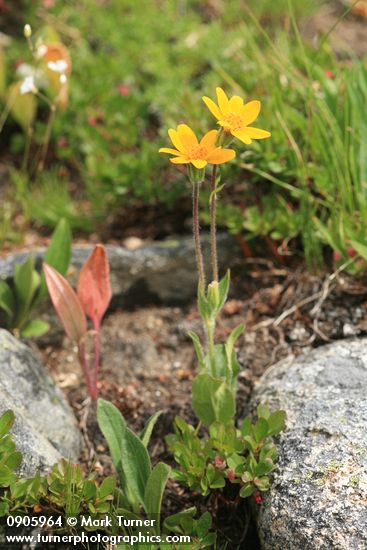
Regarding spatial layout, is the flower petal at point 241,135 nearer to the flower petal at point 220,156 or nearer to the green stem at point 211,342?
the flower petal at point 220,156

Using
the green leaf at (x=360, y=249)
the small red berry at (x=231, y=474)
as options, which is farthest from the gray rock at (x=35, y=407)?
the green leaf at (x=360, y=249)

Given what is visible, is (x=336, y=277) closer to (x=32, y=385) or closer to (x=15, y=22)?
(x=32, y=385)

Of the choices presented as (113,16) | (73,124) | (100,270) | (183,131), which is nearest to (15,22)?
(113,16)

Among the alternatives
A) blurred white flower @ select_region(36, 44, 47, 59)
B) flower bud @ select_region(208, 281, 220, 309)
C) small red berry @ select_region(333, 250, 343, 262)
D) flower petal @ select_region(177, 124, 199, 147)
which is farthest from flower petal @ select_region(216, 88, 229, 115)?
blurred white flower @ select_region(36, 44, 47, 59)


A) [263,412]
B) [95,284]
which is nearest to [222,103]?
[95,284]

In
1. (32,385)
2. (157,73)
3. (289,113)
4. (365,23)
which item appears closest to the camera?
(32,385)
